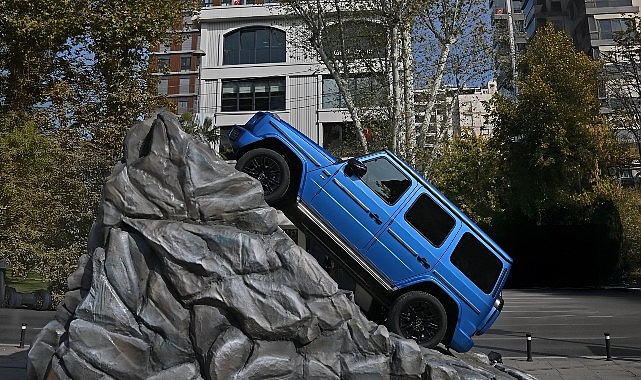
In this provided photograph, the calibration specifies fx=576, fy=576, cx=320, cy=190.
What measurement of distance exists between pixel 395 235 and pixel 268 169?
1805 millimetres

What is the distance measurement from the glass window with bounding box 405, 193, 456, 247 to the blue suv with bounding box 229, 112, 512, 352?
0.01 meters

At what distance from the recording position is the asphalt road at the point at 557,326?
1240 cm

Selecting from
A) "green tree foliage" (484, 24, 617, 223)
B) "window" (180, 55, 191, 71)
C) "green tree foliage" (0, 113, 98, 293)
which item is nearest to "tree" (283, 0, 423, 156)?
"green tree foliage" (0, 113, 98, 293)

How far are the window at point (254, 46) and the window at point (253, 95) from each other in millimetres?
1367

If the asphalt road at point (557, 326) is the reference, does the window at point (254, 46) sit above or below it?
above

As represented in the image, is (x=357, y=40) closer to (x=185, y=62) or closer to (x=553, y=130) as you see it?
(x=553, y=130)

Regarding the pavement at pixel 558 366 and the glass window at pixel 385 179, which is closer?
the glass window at pixel 385 179

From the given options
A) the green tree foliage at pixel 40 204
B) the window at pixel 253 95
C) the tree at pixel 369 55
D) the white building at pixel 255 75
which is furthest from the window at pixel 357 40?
the window at pixel 253 95

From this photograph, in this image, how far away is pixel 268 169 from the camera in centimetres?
735

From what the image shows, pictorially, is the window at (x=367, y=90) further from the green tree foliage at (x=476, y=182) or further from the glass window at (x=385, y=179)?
the green tree foliage at (x=476, y=182)

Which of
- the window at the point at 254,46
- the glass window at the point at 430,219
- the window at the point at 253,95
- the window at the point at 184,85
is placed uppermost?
the window at the point at 184,85

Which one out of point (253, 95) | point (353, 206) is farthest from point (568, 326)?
point (253, 95)

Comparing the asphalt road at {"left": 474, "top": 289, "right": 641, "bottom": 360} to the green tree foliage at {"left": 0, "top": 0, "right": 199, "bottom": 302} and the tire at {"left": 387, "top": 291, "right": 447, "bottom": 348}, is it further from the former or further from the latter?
the green tree foliage at {"left": 0, "top": 0, "right": 199, "bottom": 302}

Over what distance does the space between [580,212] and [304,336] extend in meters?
27.1
